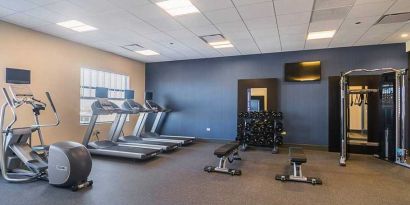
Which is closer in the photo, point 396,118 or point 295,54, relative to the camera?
point 396,118

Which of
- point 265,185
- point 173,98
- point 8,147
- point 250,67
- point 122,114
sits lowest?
point 265,185

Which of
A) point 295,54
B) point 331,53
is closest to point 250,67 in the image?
point 295,54

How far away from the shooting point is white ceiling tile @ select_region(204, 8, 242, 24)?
4.20 metres

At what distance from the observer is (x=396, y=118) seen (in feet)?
17.0

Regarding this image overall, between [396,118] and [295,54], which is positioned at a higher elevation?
[295,54]

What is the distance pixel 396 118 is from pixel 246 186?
3956 mm

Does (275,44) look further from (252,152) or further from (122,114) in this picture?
(122,114)

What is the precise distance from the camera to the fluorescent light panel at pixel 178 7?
12.7 ft

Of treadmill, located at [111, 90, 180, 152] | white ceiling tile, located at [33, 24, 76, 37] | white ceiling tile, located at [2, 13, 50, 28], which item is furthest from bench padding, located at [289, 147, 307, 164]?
white ceiling tile, located at [2, 13, 50, 28]

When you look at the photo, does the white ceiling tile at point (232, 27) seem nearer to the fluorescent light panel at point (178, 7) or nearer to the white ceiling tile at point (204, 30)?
the white ceiling tile at point (204, 30)

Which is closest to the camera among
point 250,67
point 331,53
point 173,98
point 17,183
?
point 17,183

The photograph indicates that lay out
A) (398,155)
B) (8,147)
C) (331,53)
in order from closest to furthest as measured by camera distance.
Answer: (8,147) → (398,155) → (331,53)

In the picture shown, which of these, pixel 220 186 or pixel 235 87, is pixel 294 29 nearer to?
pixel 235 87

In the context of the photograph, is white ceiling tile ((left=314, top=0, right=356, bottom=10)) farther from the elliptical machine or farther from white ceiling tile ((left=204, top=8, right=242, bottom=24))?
the elliptical machine
